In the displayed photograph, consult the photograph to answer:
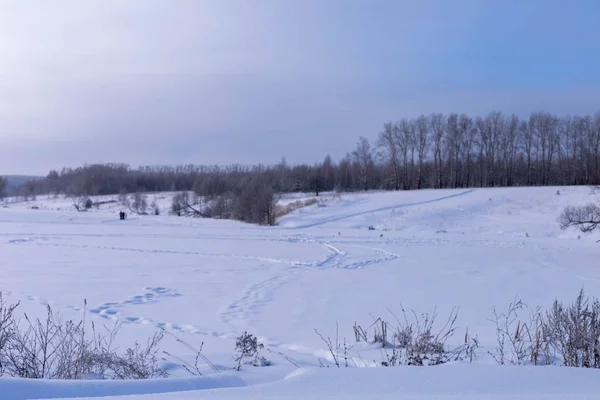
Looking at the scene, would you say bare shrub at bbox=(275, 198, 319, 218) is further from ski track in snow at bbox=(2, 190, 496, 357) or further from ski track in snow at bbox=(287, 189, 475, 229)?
ski track in snow at bbox=(2, 190, 496, 357)

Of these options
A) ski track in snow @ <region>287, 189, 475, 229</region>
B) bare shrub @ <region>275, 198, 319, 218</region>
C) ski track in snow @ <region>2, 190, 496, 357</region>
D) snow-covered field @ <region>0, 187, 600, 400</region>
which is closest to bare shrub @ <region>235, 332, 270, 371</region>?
snow-covered field @ <region>0, 187, 600, 400</region>

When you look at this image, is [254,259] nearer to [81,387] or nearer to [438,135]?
[81,387]

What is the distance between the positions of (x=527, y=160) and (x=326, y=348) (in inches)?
2480

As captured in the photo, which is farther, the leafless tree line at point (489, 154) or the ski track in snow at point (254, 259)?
the leafless tree line at point (489, 154)

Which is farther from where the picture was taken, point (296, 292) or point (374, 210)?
point (374, 210)

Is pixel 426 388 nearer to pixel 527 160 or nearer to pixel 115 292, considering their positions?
pixel 115 292

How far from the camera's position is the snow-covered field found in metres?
3.38

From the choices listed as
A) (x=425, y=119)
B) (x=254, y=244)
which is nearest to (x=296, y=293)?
(x=254, y=244)

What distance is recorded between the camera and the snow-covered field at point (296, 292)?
3379 millimetres

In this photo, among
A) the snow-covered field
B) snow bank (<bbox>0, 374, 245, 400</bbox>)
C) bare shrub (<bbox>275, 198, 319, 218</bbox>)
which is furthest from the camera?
bare shrub (<bbox>275, 198, 319, 218</bbox>)

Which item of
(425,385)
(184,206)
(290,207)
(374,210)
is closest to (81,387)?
(425,385)

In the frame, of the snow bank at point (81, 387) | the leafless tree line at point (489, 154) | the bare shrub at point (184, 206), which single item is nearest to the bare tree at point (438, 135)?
the leafless tree line at point (489, 154)

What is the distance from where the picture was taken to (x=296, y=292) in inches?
442

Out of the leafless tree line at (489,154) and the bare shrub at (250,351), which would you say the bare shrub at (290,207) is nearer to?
the leafless tree line at (489,154)
